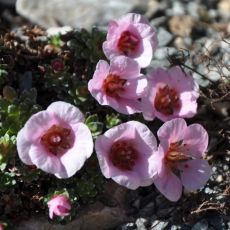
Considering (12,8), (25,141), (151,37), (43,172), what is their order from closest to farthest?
(25,141) < (43,172) < (151,37) < (12,8)

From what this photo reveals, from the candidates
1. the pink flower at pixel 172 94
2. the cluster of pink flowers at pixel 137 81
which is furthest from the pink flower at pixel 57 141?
the pink flower at pixel 172 94

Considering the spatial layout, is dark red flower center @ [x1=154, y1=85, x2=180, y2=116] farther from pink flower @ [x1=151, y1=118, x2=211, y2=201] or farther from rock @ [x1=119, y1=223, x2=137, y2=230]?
rock @ [x1=119, y1=223, x2=137, y2=230]

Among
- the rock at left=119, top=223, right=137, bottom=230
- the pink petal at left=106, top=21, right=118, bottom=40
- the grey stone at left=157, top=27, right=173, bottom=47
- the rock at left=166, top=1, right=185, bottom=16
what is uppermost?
the pink petal at left=106, top=21, right=118, bottom=40

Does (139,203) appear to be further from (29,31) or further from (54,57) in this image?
(29,31)

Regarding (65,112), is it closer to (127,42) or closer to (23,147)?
(23,147)

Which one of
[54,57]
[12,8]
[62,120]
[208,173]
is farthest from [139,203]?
[12,8]

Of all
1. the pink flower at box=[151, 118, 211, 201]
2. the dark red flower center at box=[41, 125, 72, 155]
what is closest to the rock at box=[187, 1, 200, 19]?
the pink flower at box=[151, 118, 211, 201]

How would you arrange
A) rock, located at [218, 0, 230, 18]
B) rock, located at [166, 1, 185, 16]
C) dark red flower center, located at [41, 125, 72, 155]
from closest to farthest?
1. dark red flower center, located at [41, 125, 72, 155]
2. rock, located at [166, 1, 185, 16]
3. rock, located at [218, 0, 230, 18]

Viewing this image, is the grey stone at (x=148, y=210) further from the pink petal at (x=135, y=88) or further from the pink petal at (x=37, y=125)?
the pink petal at (x=37, y=125)
